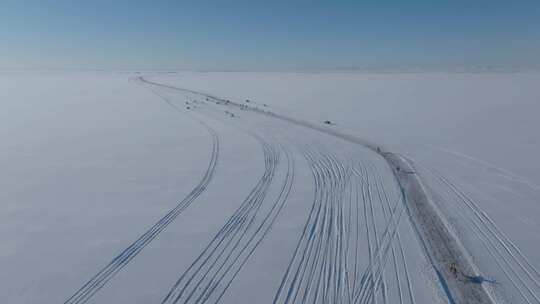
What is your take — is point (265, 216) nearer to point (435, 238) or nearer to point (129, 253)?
point (129, 253)

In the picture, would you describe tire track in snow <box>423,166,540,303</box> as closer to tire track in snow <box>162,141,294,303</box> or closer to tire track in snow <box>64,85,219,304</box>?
tire track in snow <box>162,141,294,303</box>

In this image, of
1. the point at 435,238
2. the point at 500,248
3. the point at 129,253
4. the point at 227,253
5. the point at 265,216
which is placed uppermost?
the point at 500,248

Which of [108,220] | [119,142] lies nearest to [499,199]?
[108,220]

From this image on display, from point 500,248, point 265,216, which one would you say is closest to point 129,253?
point 265,216

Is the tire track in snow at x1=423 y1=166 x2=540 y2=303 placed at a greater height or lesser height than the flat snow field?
greater

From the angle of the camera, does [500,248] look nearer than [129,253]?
No

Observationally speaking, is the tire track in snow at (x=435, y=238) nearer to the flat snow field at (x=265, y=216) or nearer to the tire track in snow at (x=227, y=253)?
the flat snow field at (x=265, y=216)

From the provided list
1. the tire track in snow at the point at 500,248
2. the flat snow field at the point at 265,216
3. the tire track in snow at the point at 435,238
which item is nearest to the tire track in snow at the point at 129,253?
the flat snow field at the point at 265,216

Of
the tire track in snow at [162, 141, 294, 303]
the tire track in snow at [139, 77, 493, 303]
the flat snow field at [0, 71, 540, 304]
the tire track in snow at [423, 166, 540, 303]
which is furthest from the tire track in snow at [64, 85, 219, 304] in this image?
the tire track in snow at [423, 166, 540, 303]

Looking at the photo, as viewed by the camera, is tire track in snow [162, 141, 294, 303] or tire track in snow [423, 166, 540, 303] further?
tire track in snow [423, 166, 540, 303]
